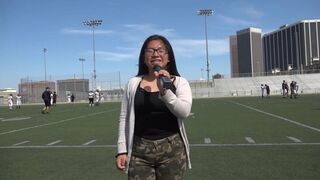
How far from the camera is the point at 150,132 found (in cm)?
354

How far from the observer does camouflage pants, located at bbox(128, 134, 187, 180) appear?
A: 351cm

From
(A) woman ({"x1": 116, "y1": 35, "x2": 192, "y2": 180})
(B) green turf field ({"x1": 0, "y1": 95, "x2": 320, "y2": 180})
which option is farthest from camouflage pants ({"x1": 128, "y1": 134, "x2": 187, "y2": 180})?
(B) green turf field ({"x1": 0, "y1": 95, "x2": 320, "y2": 180})

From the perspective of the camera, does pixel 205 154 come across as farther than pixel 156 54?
Yes

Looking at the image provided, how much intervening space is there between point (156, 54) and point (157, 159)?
0.79m

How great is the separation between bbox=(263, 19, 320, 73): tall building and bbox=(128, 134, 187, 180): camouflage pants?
13811 centimetres

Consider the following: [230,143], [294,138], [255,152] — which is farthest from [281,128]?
[255,152]

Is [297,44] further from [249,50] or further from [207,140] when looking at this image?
[207,140]

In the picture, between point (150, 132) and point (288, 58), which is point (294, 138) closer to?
point (150, 132)

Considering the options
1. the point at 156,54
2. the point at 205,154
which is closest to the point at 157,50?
the point at 156,54

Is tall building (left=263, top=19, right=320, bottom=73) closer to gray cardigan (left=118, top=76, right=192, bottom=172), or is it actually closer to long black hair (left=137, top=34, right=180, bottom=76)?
long black hair (left=137, top=34, right=180, bottom=76)

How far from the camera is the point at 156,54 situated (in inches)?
144

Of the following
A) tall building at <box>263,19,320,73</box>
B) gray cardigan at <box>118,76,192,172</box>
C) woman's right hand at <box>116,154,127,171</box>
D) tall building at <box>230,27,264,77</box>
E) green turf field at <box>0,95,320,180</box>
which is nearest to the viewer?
gray cardigan at <box>118,76,192,172</box>

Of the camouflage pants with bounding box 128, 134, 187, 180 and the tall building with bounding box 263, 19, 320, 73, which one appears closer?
the camouflage pants with bounding box 128, 134, 187, 180

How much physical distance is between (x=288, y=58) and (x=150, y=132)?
518ft
